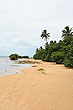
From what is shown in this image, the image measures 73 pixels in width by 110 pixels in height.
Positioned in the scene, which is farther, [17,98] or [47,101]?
[17,98]

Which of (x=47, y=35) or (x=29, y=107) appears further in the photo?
(x=47, y=35)

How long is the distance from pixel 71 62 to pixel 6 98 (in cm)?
1347

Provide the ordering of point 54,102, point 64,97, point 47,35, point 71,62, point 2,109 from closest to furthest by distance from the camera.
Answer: point 2,109
point 54,102
point 64,97
point 71,62
point 47,35

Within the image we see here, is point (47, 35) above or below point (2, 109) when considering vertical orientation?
above

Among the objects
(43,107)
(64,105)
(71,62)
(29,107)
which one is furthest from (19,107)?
(71,62)

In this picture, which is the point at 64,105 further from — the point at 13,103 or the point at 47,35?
the point at 47,35

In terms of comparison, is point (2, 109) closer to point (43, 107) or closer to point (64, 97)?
point (43, 107)

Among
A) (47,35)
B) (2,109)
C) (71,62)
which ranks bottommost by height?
(2,109)

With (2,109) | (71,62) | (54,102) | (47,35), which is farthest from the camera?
Result: (47,35)

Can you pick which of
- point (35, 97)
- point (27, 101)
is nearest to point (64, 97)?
point (35, 97)

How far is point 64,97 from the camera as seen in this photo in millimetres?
5133

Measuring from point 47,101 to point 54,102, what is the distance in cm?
29

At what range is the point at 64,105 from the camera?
4.38 m

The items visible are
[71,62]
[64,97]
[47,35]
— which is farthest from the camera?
[47,35]
